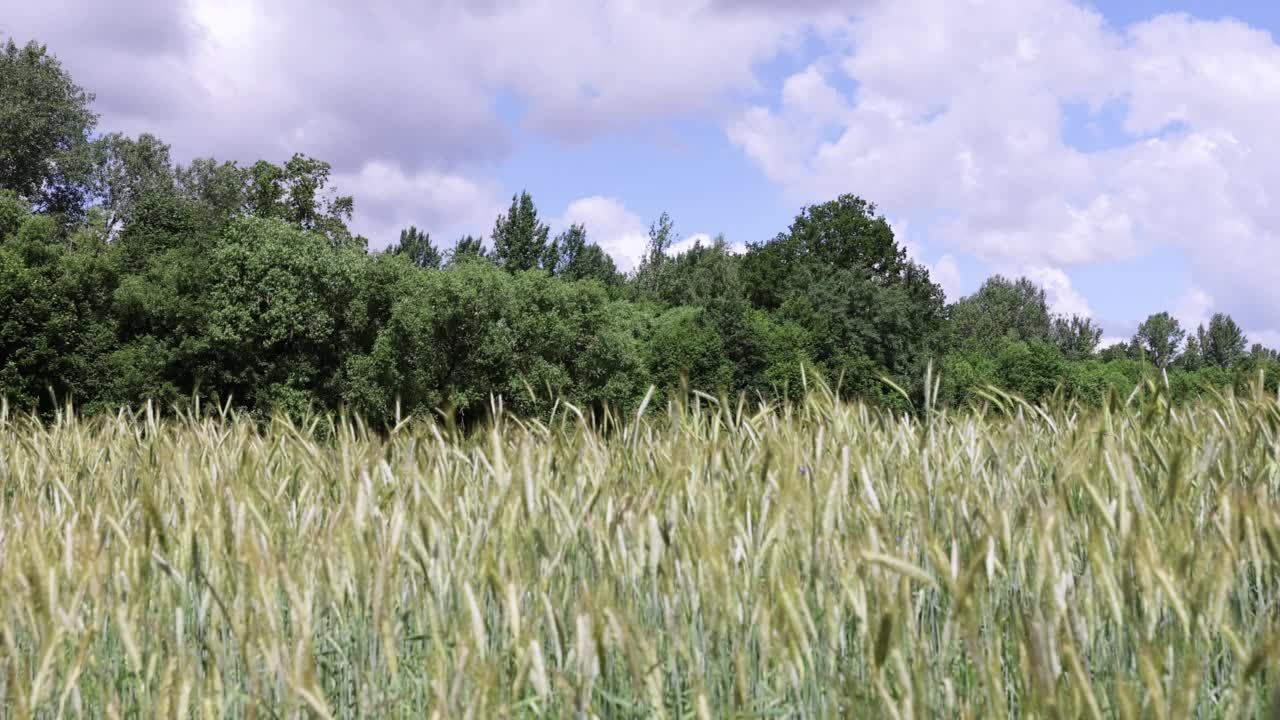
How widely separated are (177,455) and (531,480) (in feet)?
5.47

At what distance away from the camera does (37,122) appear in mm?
51125

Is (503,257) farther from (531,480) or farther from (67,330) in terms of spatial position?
(531,480)

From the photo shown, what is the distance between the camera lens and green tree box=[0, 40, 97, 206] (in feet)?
167

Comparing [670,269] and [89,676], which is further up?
[670,269]

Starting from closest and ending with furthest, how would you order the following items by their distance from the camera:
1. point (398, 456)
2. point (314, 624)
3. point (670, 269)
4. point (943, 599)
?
point (314, 624), point (943, 599), point (398, 456), point (670, 269)

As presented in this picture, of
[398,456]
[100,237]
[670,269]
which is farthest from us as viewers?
[670,269]

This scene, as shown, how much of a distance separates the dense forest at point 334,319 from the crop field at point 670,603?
19.6m

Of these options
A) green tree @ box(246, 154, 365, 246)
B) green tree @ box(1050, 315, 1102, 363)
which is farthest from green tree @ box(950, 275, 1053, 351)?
green tree @ box(246, 154, 365, 246)

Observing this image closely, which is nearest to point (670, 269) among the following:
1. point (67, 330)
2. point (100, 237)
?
point (100, 237)

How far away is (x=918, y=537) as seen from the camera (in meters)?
3.16

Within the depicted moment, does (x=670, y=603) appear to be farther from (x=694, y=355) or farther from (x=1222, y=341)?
(x=1222, y=341)

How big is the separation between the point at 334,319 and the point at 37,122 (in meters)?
24.2

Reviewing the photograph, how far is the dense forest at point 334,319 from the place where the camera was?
113 feet

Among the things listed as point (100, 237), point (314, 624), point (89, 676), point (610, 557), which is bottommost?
point (89, 676)
